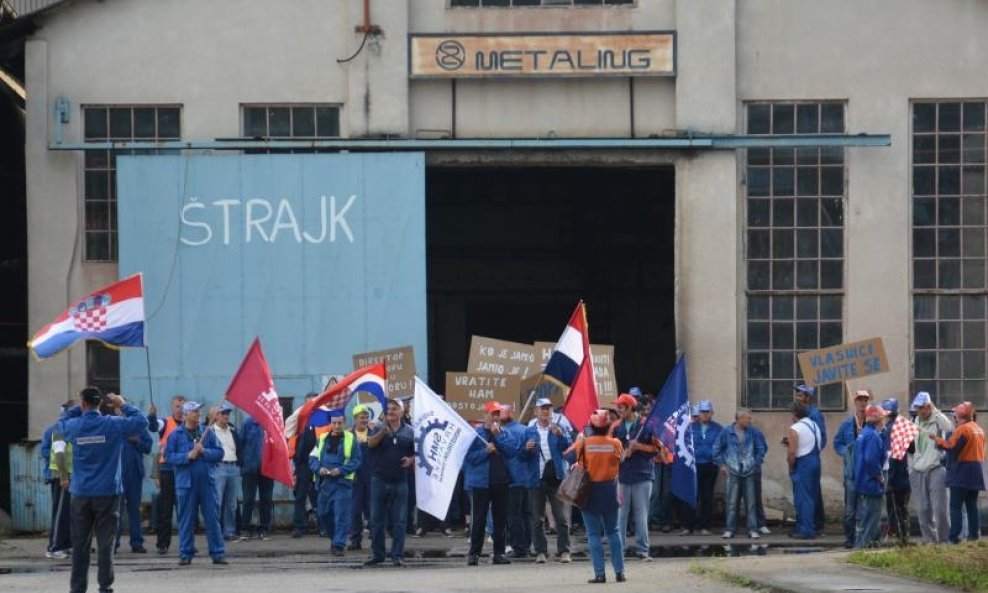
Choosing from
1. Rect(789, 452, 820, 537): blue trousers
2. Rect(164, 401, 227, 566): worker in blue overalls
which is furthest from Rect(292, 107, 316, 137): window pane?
Rect(789, 452, 820, 537): blue trousers

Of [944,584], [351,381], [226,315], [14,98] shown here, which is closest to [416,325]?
[226,315]

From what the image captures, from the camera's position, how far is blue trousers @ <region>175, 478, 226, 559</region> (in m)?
24.2

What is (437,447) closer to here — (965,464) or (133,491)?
(133,491)

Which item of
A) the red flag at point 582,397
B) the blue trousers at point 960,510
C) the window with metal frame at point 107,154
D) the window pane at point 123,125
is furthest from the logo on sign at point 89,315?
the blue trousers at point 960,510

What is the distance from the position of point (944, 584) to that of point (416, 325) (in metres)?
12.3

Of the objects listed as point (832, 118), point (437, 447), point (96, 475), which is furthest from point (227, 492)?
point (832, 118)

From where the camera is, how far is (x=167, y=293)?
30.2m

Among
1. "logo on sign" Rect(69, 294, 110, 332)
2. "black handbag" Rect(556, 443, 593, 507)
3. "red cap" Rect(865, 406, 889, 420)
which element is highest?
"logo on sign" Rect(69, 294, 110, 332)

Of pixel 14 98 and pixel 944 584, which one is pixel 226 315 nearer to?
pixel 14 98

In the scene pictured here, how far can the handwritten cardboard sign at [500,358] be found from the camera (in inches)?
1144

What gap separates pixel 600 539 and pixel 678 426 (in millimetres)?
3848

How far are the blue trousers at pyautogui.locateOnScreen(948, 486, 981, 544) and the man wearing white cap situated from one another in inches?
5.2

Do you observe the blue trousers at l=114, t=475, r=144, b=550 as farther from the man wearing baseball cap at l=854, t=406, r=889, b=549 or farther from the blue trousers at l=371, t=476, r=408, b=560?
the man wearing baseball cap at l=854, t=406, r=889, b=549

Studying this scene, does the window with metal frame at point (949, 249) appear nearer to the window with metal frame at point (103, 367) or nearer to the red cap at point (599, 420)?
the red cap at point (599, 420)
